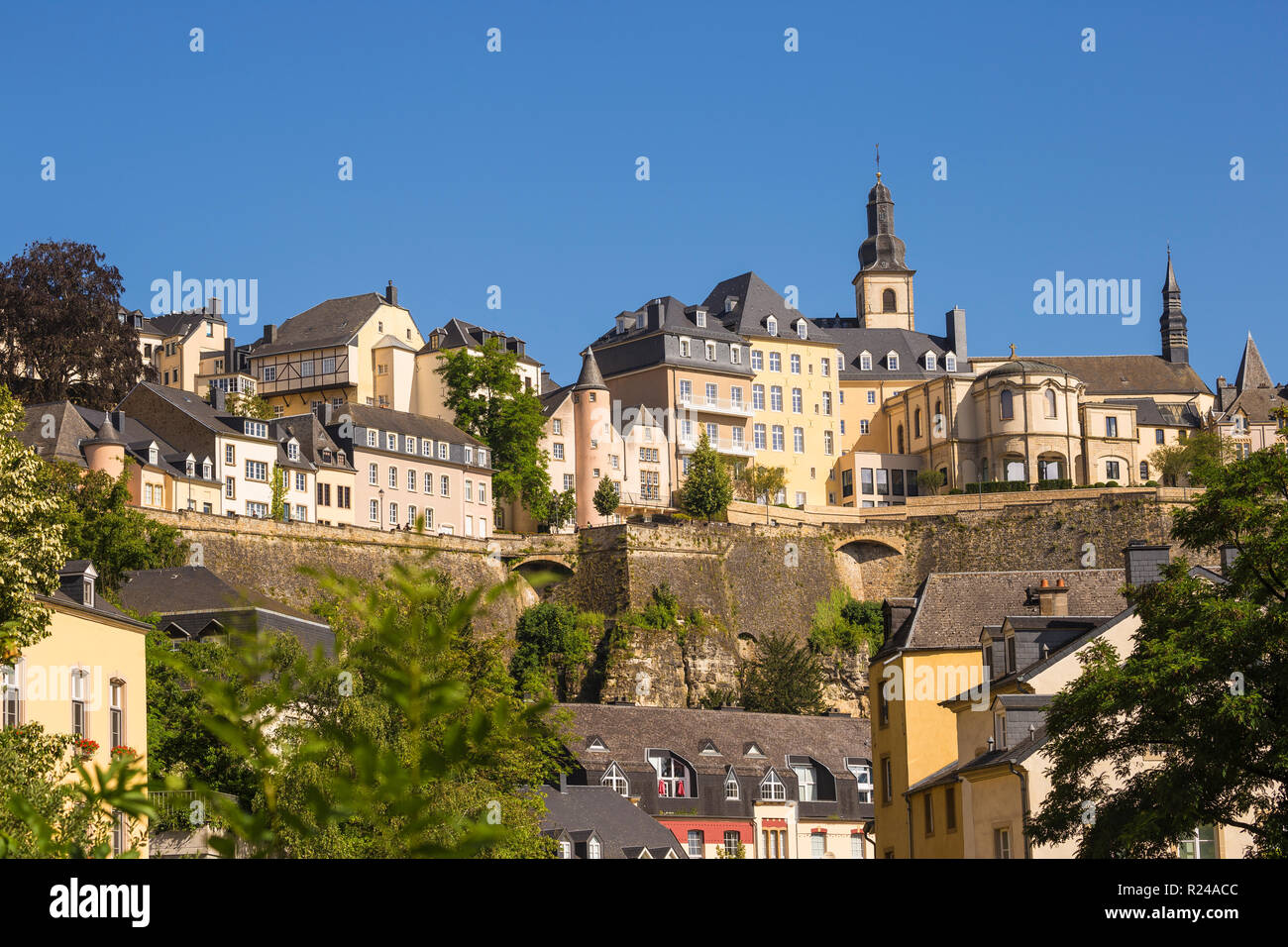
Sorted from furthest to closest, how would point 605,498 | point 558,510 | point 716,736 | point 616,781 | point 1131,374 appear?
point 1131,374 → point 605,498 → point 558,510 → point 716,736 → point 616,781

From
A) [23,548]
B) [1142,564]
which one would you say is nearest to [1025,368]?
[1142,564]

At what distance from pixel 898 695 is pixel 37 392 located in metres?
52.9

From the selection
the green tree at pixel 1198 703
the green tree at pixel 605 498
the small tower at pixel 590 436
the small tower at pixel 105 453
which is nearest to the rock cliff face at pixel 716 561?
the small tower at pixel 105 453

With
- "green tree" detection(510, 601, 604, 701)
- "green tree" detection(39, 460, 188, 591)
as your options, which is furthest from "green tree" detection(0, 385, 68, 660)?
"green tree" detection(510, 601, 604, 701)

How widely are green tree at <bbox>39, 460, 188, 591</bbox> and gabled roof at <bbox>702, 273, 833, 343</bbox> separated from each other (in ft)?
165

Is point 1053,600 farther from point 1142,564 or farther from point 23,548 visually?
point 23,548

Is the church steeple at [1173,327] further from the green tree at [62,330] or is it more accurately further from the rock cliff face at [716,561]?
the green tree at [62,330]

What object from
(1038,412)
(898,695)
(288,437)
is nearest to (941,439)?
(1038,412)

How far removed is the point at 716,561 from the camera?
88.2 m

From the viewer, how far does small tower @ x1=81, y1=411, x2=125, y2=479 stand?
72.7 m

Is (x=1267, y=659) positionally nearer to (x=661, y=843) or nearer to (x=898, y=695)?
(x=898, y=695)

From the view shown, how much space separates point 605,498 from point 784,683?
60.1 feet
